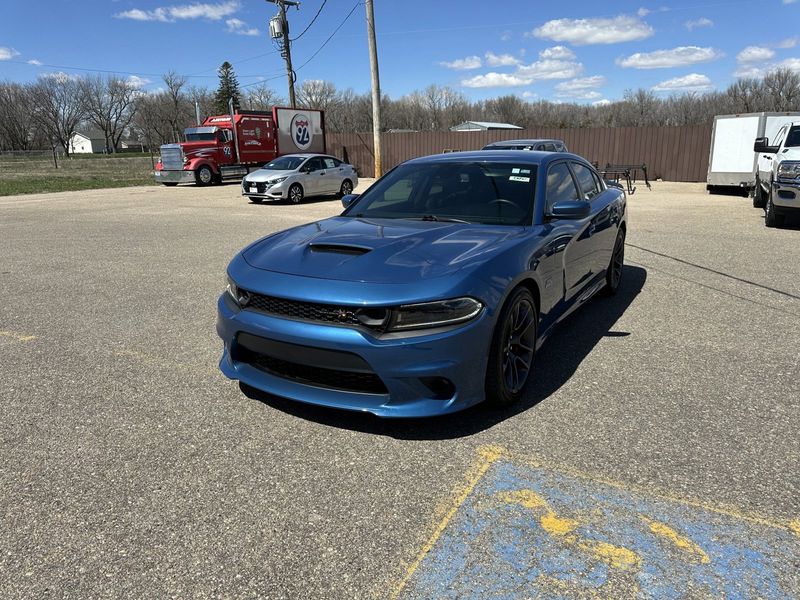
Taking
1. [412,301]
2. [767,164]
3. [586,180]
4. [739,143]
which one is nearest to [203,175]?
[739,143]

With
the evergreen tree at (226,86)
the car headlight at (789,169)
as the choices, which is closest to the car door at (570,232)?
the car headlight at (789,169)

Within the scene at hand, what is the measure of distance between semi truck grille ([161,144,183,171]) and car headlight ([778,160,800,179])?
2140cm

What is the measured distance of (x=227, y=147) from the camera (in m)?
24.9

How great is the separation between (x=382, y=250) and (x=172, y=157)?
23.9 metres

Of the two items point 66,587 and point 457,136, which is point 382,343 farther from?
point 457,136

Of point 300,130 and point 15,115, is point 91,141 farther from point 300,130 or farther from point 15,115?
point 300,130

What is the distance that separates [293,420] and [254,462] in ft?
1.46

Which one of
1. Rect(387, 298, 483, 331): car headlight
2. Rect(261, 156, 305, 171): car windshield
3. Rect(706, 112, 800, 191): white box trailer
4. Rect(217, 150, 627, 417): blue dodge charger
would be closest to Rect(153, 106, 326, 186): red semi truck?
Rect(261, 156, 305, 171): car windshield

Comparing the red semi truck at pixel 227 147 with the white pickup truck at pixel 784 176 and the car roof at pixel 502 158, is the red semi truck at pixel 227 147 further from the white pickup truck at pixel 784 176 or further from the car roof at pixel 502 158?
the car roof at pixel 502 158

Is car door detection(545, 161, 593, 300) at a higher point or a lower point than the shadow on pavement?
higher

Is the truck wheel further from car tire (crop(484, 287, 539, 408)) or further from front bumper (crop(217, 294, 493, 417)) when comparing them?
car tire (crop(484, 287, 539, 408))

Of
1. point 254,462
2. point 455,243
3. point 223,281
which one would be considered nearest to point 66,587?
point 254,462

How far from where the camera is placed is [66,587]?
209cm

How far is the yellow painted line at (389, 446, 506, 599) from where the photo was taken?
213 centimetres
